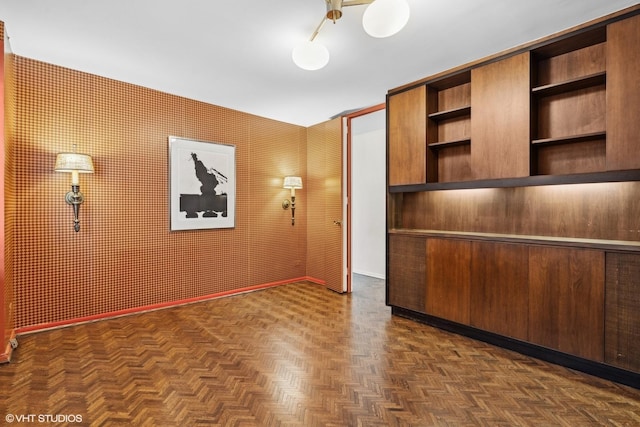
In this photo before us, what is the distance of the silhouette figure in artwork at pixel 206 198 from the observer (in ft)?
13.5

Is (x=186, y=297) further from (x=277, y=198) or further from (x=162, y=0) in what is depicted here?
(x=162, y=0)

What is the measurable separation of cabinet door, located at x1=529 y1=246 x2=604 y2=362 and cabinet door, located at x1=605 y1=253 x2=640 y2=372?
0.04m

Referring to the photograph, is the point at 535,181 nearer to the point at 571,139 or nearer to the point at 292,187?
the point at 571,139

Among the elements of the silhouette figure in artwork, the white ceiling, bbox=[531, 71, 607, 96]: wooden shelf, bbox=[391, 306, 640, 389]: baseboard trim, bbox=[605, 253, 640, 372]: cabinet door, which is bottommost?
bbox=[391, 306, 640, 389]: baseboard trim

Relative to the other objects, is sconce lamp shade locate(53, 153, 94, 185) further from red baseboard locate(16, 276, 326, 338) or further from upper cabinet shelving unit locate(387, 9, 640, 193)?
upper cabinet shelving unit locate(387, 9, 640, 193)

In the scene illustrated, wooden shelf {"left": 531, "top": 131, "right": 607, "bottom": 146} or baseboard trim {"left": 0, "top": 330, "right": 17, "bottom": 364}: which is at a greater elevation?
wooden shelf {"left": 531, "top": 131, "right": 607, "bottom": 146}

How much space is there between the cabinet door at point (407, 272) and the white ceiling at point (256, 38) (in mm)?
1856

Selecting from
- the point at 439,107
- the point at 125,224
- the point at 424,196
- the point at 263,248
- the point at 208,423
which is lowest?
the point at 208,423

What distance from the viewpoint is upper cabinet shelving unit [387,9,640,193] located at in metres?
2.20

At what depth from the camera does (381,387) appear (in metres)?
2.17

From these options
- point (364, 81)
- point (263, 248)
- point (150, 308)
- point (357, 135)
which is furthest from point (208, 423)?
point (357, 135)

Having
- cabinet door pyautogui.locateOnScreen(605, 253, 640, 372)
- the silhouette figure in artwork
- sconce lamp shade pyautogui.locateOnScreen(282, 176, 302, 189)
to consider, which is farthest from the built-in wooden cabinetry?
the silhouette figure in artwork

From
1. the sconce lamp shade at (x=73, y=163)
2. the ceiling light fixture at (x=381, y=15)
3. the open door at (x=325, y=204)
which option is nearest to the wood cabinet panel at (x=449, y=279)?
the open door at (x=325, y=204)

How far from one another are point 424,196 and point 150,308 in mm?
3498
